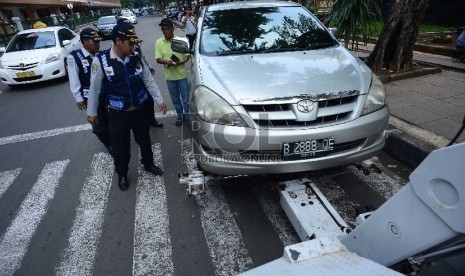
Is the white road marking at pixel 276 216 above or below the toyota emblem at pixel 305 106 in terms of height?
below

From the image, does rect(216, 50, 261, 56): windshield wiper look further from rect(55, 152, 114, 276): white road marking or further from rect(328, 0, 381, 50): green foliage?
rect(328, 0, 381, 50): green foliage

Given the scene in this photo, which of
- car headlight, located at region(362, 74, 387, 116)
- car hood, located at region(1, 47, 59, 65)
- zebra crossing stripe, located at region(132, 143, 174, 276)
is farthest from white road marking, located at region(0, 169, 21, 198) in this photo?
car hood, located at region(1, 47, 59, 65)

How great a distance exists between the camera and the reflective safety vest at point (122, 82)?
10.0 feet

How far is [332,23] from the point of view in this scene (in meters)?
7.39

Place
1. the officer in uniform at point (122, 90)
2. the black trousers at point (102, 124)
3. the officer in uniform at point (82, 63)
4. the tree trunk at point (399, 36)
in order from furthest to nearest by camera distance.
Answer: the tree trunk at point (399, 36) → the black trousers at point (102, 124) → the officer in uniform at point (82, 63) → the officer in uniform at point (122, 90)

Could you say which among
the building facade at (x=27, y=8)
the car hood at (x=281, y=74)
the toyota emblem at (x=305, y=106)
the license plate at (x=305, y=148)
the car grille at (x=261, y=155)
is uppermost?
the car hood at (x=281, y=74)

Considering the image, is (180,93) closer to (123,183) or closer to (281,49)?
(123,183)

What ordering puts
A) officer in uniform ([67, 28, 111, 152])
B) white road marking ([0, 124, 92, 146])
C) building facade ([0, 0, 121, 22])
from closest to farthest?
1. officer in uniform ([67, 28, 111, 152])
2. white road marking ([0, 124, 92, 146])
3. building facade ([0, 0, 121, 22])

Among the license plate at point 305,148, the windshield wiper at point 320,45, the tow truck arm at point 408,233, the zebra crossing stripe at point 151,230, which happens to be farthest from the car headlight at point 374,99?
the zebra crossing stripe at point 151,230

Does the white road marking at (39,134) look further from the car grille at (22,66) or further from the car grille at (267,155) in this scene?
the car grille at (267,155)

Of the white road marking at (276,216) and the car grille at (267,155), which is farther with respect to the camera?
the white road marking at (276,216)

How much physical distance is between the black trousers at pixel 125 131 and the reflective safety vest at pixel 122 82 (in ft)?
0.34

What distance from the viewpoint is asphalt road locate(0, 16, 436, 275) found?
2.60 meters

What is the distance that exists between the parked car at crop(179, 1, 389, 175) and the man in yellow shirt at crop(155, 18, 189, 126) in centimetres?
156
